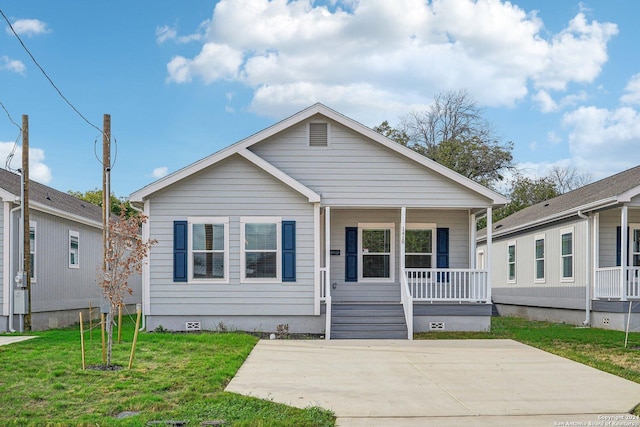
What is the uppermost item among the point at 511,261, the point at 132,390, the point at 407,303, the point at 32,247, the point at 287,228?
the point at 287,228

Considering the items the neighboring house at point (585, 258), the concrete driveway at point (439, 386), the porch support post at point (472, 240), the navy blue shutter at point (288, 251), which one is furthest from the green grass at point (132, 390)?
the neighboring house at point (585, 258)

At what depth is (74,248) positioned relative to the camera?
2120 centimetres

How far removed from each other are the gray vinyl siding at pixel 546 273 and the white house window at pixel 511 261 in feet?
0.61

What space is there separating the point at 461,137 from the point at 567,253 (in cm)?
2186

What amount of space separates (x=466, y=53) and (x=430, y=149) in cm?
1609

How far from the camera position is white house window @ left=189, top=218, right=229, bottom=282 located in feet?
52.6

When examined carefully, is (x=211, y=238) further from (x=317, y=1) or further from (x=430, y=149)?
(x=430, y=149)

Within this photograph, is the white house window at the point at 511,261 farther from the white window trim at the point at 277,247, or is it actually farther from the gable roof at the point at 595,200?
the white window trim at the point at 277,247

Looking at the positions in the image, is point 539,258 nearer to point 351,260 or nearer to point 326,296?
point 351,260

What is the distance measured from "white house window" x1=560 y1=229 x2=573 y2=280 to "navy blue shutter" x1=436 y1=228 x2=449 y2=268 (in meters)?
4.06

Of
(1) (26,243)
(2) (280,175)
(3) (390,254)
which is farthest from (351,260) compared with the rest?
(1) (26,243)

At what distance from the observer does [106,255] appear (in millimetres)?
10422

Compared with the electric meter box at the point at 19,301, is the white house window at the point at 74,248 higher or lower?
higher

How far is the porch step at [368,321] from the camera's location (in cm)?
1552
